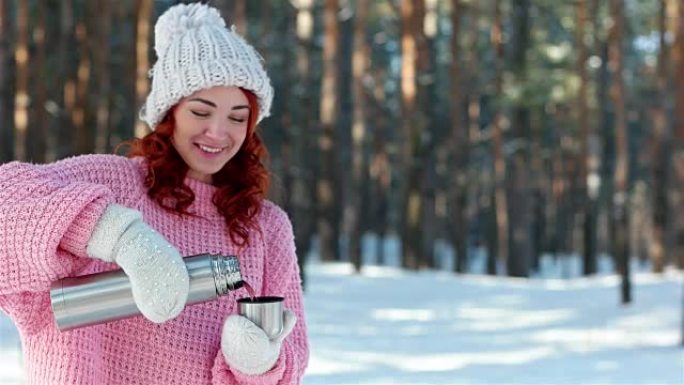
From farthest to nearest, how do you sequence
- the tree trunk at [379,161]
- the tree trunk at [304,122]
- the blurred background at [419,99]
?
the tree trunk at [379,161], the blurred background at [419,99], the tree trunk at [304,122]

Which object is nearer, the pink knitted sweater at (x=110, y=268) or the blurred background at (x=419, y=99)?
the pink knitted sweater at (x=110, y=268)

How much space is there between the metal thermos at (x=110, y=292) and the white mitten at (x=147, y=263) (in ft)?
0.14

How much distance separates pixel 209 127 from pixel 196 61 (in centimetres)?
14

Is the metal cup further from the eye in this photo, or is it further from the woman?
the eye

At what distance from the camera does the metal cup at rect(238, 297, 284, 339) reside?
191cm

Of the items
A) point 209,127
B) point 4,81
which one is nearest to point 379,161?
point 4,81

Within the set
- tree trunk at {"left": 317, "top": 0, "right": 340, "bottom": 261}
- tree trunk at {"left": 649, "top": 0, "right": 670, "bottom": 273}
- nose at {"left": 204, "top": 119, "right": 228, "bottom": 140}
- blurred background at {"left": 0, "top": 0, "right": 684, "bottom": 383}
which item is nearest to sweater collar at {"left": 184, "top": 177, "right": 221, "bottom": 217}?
nose at {"left": 204, "top": 119, "right": 228, "bottom": 140}

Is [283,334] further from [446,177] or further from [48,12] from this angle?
[446,177]

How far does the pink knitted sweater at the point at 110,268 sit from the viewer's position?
1.80 metres

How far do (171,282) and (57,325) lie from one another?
29 cm

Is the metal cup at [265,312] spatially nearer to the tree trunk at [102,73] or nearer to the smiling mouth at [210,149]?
the smiling mouth at [210,149]

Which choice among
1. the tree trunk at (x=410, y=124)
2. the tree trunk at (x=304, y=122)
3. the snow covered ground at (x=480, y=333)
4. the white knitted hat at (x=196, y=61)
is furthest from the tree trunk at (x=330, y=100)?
the white knitted hat at (x=196, y=61)

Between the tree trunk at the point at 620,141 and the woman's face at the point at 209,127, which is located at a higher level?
the woman's face at the point at 209,127

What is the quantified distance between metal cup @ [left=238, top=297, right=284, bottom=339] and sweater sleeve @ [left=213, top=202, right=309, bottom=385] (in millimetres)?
134
